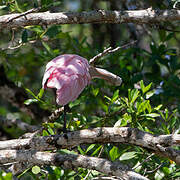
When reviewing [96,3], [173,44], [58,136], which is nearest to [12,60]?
[96,3]

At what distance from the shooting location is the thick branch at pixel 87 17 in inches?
A: 81.0

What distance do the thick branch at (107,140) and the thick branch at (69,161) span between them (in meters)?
0.09

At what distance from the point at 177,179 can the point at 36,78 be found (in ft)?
9.02

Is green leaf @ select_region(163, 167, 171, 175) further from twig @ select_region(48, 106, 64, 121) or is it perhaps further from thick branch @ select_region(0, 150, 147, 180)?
twig @ select_region(48, 106, 64, 121)

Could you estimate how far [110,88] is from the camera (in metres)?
2.79

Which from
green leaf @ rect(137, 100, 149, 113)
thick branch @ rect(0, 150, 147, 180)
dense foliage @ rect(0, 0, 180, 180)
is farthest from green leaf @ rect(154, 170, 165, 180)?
thick branch @ rect(0, 150, 147, 180)

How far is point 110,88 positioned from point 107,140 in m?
0.99

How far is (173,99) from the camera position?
3.07 metres

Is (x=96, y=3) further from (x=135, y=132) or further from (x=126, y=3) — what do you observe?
(x=135, y=132)

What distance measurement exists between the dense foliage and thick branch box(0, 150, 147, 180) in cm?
10

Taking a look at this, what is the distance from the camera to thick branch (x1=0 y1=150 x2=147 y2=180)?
1.70 meters

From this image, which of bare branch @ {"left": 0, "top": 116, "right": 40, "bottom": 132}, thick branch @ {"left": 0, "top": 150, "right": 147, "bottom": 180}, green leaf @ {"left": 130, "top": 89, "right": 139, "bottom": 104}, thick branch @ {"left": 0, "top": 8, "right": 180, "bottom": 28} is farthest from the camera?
bare branch @ {"left": 0, "top": 116, "right": 40, "bottom": 132}

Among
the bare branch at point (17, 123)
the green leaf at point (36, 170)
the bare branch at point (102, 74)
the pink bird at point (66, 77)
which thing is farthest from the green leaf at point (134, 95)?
the bare branch at point (17, 123)

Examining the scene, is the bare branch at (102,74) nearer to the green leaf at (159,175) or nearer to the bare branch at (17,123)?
the green leaf at (159,175)
